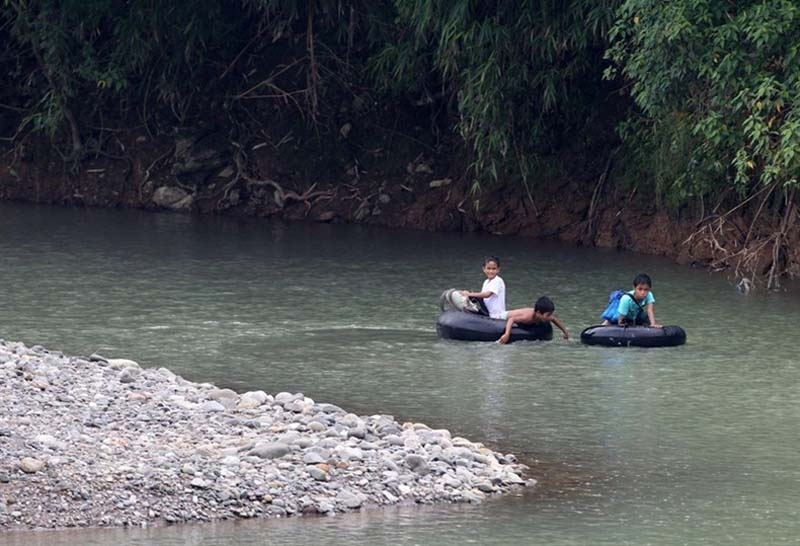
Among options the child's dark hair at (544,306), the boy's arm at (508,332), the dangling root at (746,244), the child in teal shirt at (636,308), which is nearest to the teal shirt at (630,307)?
the child in teal shirt at (636,308)

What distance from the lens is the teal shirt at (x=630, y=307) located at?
45.2 feet

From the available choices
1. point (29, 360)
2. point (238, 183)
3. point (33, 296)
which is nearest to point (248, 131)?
point (238, 183)

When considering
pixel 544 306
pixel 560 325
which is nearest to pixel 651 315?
pixel 560 325

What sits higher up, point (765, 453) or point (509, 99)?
point (509, 99)

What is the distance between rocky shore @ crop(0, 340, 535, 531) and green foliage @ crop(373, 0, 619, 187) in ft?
27.2

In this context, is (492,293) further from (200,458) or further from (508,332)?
(200,458)

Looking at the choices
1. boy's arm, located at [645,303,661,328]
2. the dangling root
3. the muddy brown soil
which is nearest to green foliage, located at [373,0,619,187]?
the muddy brown soil

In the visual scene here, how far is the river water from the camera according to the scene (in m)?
8.62

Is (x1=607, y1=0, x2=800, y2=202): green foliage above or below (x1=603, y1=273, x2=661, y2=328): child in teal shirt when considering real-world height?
above

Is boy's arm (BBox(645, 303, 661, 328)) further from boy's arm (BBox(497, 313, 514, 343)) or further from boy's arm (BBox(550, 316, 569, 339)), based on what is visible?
boy's arm (BBox(497, 313, 514, 343))

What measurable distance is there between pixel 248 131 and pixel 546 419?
44.1ft

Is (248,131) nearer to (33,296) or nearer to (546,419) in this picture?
(33,296)

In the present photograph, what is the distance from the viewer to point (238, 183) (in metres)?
23.5

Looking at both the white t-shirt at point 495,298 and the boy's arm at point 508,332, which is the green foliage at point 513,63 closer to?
the white t-shirt at point 495,298
